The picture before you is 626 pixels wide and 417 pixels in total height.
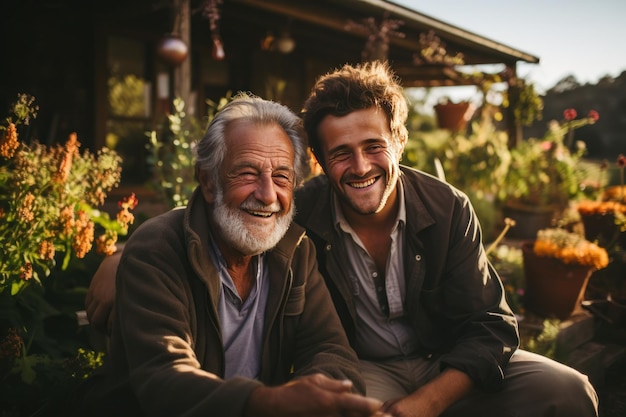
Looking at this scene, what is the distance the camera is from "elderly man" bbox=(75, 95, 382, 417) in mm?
1748

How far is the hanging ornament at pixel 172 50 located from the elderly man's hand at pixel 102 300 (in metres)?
3.03

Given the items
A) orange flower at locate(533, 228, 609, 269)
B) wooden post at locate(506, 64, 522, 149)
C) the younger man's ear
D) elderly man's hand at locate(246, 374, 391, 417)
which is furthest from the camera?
wooden post at locate(506, 64, 522, 149)

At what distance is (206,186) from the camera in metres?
2.22

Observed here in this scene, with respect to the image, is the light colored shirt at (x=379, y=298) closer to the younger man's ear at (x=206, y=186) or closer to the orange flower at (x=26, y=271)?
the younger man's ear at (x=206, y=186)

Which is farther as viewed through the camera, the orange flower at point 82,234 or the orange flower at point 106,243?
the orange flower at point 106,243

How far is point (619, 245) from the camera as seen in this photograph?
560 centimetres

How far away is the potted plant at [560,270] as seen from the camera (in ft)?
13.7

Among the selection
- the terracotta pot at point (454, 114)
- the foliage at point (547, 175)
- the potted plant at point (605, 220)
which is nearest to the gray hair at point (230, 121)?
the potted plant at point (605, 220)

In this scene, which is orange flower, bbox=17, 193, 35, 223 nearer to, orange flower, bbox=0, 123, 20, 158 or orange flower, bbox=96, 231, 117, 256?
orange flower, bbox=0, 123, 20, 158

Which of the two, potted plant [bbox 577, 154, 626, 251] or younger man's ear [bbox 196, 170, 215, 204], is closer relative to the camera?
younger man's ear [bbox 196, 170, 215, 204]

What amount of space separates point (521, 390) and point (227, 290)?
1.33m

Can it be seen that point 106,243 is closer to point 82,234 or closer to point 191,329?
point 82,234

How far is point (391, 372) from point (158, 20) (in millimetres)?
6879

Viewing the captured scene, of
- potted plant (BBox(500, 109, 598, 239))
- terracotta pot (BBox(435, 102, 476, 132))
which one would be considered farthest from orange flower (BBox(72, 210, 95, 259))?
terracotta pot (BBox(435, 102, 476, 132))
